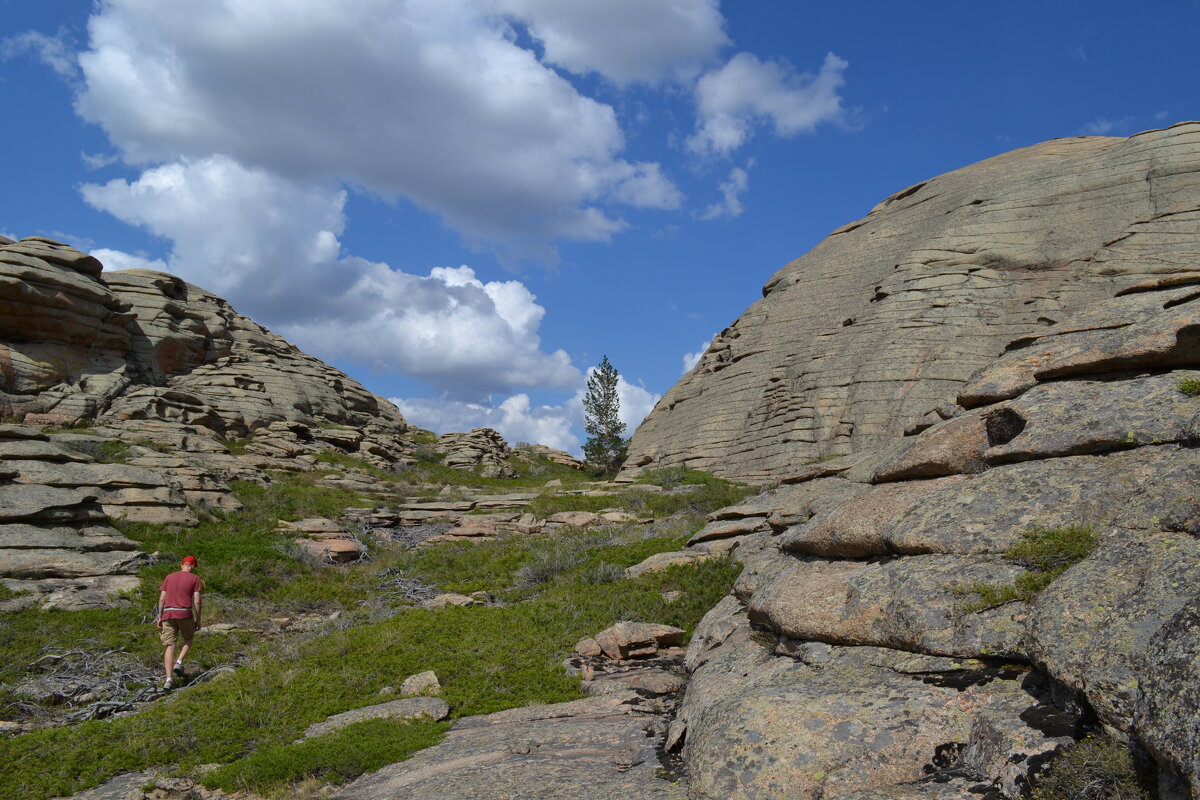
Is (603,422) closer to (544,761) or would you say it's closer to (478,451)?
(478,451)

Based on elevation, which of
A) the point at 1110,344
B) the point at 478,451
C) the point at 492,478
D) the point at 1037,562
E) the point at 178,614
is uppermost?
the point at 478,451

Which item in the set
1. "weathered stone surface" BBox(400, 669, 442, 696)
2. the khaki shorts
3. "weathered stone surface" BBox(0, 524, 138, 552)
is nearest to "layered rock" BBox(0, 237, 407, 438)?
"weathered stone surface" BBox(0, 524, 138, 552)

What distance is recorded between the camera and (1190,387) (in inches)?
275

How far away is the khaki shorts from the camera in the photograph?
1298 cm

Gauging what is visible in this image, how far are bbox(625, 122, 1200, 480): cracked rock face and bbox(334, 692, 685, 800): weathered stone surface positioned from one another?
19.8m

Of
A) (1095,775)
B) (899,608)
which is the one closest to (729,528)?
(899,608)

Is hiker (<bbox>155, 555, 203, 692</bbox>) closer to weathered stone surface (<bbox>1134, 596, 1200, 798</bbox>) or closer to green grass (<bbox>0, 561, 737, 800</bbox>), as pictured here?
green grass (<bbox>0, 561, 737, 800</bbox>)

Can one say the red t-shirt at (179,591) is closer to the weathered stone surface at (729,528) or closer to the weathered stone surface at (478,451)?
the weathered stone surface at (729,528)

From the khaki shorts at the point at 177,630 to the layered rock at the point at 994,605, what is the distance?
9.44 m

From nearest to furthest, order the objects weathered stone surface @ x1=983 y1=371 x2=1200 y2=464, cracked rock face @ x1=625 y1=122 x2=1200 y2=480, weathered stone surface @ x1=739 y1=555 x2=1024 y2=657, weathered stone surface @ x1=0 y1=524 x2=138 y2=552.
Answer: weathered stone surface @ x1=739 y1=555 x2=1024 y2=657 → weathered stone surface @ x1=983 y1=371 x2=1200 y2=464 → weathered stone surface @ x1=0 y1=524 x2=138 y2=552 → cracked rock face @ x1=625 y1=122 x2=1200 y2=480

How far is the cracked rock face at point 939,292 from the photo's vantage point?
2805 cm

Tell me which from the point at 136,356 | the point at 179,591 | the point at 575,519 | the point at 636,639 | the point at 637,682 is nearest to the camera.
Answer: the point at 637,682

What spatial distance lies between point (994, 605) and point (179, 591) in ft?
43.8

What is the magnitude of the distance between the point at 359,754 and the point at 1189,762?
7.87m
